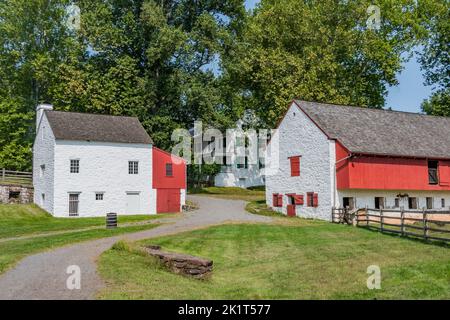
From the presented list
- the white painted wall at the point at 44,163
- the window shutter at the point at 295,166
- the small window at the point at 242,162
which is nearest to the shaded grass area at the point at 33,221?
the white painted wall at the point at 44,163

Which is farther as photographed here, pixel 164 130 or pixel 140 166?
pixel 164 130

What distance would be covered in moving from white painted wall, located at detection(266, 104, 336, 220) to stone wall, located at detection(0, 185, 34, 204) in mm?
22196

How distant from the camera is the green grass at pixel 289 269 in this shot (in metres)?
11.9

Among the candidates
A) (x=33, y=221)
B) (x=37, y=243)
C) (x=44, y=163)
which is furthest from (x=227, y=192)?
(x=37, y=243)

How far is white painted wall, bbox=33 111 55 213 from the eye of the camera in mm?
38562

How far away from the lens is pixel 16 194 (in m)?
43.0

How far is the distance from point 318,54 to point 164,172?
2245 centimetres

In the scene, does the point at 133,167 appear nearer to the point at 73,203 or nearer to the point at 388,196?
the point at 73,203

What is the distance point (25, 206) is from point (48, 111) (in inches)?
333

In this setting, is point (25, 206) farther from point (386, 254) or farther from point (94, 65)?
point (386, 254)

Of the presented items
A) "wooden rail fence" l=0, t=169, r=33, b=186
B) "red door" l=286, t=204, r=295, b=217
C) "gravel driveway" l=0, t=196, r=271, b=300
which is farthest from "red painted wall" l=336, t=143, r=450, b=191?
"wooden rail fence" l=0, t=169, r=33, b=186

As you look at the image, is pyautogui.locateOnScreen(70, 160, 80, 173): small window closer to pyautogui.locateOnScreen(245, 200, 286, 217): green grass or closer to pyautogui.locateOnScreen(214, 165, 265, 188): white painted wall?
pyautogui.locateOnScreen(245, 200, 286, 217): green grass

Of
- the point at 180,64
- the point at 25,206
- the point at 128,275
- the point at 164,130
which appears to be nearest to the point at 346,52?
the point at 180,64

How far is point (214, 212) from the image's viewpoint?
126ft
